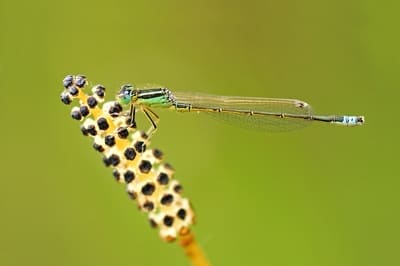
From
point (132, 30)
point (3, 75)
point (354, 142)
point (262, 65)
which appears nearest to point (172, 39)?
point (132, 30)

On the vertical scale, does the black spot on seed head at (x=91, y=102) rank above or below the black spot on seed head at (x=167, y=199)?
above

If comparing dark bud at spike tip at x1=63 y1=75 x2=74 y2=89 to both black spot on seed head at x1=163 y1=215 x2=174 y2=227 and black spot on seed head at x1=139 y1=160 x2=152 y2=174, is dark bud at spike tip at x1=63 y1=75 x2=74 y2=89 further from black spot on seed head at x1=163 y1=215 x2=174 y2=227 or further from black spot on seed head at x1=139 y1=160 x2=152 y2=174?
black spot on seed head at x1=163 y1=215 x2=174 y2=227

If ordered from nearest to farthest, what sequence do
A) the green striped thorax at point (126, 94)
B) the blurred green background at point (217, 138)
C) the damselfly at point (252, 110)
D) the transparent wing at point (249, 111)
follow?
the green striped thorax at point (126, 94), the damselfly at point (252, 110), the transparent wing at point (249, 111), the blurred green background at point (217, 138)

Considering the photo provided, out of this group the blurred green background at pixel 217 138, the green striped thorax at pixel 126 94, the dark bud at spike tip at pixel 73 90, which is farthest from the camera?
the blurred green background at pixel 217 138

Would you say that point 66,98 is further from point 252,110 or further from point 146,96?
point 252,110

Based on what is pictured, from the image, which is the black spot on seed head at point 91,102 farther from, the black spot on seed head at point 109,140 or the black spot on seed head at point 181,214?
the black spot on seed head at point 181,214

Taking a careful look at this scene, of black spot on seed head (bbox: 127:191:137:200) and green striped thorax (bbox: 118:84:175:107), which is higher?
green striped thorax (bbox: 118:84:175:107)

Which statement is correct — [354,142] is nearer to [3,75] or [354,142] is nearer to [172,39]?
[172,39]

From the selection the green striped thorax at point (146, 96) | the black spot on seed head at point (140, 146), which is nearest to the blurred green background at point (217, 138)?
the green striped thorax at point (146, 96)

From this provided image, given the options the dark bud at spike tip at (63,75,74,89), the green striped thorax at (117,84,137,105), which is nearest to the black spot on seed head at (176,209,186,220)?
the dark bud at spike tip at (63,75,74,89)
